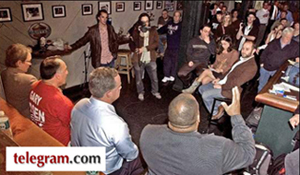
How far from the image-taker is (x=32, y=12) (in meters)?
4.04

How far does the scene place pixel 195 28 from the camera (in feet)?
14.9

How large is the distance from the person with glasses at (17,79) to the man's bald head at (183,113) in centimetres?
150

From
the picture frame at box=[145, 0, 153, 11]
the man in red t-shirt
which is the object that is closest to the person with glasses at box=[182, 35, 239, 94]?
the man in red t-shirt

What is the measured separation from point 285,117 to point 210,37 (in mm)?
1819

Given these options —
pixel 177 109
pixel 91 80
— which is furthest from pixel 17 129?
pixel 177 109

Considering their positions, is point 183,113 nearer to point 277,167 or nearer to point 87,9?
point 277,167

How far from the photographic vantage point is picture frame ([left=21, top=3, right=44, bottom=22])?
396cm

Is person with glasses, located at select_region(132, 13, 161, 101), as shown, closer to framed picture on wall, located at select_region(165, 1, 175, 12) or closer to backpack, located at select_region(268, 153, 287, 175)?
backpack, located at select_region(268, 153, 287, 175)

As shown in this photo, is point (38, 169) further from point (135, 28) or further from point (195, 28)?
point (195, 28)

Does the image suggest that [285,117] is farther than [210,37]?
No

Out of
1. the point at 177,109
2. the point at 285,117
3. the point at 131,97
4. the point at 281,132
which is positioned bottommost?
the point at 131,97

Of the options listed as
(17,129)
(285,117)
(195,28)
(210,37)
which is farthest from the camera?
(195,28)

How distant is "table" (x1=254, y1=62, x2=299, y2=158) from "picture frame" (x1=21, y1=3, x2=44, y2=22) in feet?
11.2

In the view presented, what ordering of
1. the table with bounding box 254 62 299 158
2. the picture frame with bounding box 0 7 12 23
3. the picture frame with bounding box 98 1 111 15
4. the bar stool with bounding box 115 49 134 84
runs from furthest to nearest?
1. the bar stool with bounding box 115 49 134 84
2. the picture frame with bounding box 98 1 111 15
3. the picture frame with bounding box 0 7 12 23
4. the table with bounding box 254 62 299 158
